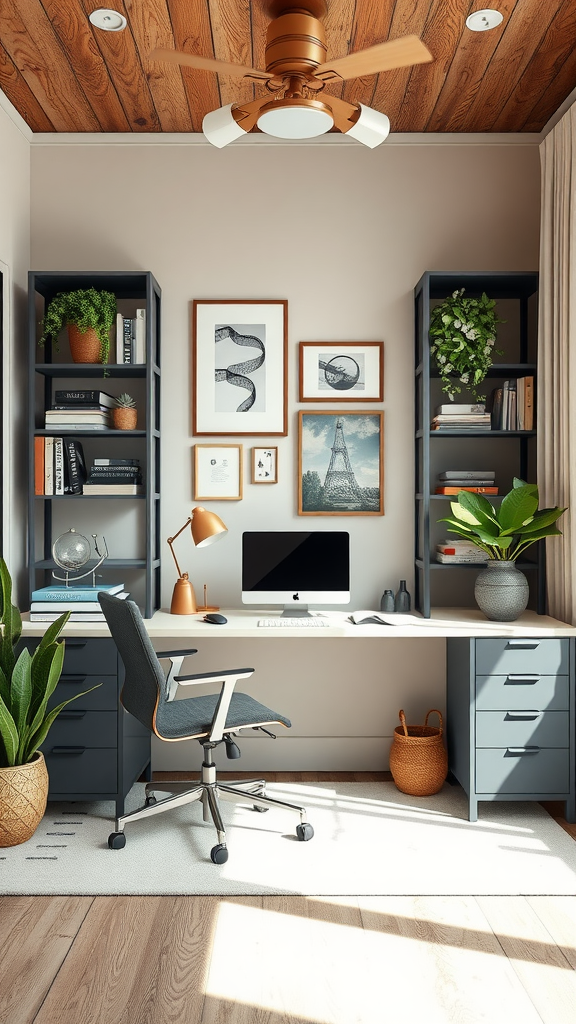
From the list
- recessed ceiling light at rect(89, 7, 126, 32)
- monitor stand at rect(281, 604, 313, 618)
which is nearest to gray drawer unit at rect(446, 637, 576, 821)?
monitor stand at rect(281, 604, 313, 618)

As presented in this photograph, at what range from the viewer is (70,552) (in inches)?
131

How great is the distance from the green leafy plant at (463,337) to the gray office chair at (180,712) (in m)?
1.58

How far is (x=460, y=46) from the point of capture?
2.93 metres

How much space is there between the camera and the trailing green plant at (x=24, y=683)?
285 centimetres

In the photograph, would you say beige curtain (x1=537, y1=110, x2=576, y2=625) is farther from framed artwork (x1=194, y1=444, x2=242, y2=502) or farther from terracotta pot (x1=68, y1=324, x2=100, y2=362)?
terracotta pot (x1=68, y1=324, x2=100, y2=362)

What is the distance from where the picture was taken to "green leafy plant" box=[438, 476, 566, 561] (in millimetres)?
3166

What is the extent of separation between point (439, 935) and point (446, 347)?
223cm

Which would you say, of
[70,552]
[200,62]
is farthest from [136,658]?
[200,62]

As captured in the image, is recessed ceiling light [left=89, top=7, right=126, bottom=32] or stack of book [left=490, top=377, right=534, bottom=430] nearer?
recessed ceiling light [left=89, top=7, right=126, bottom=32]

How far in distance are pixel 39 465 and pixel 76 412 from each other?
0.29 m

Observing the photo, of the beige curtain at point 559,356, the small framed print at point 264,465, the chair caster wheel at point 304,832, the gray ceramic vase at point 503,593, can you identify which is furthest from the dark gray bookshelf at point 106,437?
the beige curtain at point 559,356

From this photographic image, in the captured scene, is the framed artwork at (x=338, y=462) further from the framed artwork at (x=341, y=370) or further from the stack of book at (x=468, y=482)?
the stack of book at (x=468, y=482)

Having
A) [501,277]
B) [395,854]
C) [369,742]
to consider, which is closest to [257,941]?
[395,854]

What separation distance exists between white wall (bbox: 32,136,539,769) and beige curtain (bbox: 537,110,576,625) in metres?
0.37
